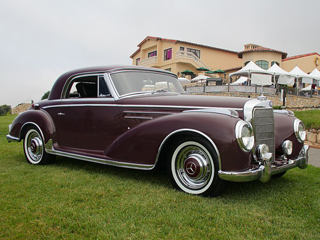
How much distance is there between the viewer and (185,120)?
11.1ft

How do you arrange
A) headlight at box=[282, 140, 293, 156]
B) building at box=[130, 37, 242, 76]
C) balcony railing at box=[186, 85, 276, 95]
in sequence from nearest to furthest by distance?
1. headlight at box=[282, 140, 293, 156]
2. balcony railing at box=[186, 85, 276, 95]
3. building at box=[130, 37, 242, 76]

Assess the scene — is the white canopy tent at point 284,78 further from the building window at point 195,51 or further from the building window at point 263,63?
the building window at point 195,51

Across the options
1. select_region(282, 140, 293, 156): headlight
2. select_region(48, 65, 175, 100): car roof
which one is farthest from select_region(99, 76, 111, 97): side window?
select_region(282, 140, 293, 156): headlight

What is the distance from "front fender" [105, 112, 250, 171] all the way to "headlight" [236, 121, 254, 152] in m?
0.05

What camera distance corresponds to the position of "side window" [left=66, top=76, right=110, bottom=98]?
443 centimetres

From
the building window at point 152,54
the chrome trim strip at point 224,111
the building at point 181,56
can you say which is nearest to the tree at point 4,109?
the building at point 181,56

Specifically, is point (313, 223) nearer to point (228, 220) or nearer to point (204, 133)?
point (228, 220)

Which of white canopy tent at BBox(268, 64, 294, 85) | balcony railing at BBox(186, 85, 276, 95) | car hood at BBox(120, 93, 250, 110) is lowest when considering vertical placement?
car hood at BBox(120, 93, 250, 110)

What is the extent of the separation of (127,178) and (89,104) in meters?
1.29

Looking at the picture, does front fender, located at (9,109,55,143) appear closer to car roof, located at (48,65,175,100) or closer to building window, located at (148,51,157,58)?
car roof, located at (48,65,175,100)

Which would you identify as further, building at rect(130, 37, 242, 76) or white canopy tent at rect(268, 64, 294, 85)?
building at rect(130, 37, 242, 76)

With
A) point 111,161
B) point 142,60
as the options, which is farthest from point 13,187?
point 142,60

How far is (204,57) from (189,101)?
3133cm

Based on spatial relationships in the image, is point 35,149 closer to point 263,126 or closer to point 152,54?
point 263,126
